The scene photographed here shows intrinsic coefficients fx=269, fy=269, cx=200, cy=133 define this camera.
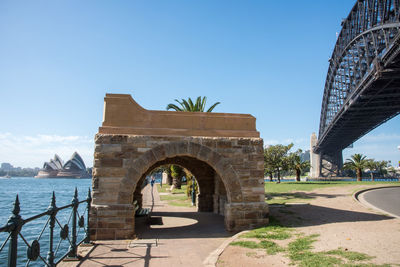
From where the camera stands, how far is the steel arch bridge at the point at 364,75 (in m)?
25.2

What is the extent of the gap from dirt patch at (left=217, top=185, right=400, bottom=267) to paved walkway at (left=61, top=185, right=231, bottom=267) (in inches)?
36.8

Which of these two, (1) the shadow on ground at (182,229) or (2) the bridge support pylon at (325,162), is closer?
(1) the shadow on ground at (182,229)

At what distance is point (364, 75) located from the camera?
34.0m

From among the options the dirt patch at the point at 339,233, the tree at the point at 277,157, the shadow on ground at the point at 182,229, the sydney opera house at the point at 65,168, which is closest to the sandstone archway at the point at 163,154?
the shadow on ground at the point at 182,229

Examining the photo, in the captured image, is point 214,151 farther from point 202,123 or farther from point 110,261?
point 110,261

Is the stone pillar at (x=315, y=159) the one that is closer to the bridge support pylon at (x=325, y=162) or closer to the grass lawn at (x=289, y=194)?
the bridge support pylon at (x=325, y=162)

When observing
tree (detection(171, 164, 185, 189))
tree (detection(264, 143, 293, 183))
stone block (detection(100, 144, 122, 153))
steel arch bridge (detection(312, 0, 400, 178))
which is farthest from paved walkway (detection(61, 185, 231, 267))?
tree (detection(264, 143, 293, 183))

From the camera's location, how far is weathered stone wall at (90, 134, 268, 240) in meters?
8.01

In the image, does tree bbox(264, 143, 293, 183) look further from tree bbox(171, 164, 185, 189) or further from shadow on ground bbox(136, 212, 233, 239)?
shadow on ground bbox(136, 212, 233, 239)

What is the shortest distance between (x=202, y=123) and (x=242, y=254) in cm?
443

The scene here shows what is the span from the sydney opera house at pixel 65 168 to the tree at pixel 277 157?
105m

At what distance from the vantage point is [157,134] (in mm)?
8766

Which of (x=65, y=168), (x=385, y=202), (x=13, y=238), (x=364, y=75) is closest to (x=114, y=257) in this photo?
(x=13, y=238)

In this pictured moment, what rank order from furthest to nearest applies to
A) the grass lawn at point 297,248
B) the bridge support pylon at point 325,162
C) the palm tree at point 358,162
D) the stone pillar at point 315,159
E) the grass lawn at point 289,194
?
the bridge support pylon at point 325,162
the stone pillar at point 315,159
the palm tree at point 358,162
the grass lawn at point 289,194
the grass lawn at point 297,248
